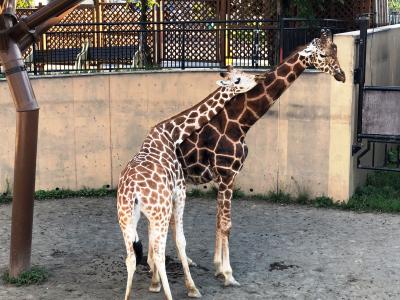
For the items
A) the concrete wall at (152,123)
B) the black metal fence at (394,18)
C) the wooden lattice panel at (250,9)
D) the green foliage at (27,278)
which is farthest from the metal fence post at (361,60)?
the black metal fence at (394,18)

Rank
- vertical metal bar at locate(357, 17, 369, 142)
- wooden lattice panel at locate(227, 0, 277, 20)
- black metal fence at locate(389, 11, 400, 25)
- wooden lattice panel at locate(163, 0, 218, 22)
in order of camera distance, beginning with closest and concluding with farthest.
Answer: vertical metal bar at locate(357, 17, 369, 142) → wooden lattice panel at locate(227, 0, 277, 20) → wooden lattice panel at locate(163, 0, 218, 22) → black metal fence at locate(389, 11, 400, 25)

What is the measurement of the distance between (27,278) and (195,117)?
257 centimetres

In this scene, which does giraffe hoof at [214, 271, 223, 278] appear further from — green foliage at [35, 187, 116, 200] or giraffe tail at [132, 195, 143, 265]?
green foliage at [35, 187, 116, 200]

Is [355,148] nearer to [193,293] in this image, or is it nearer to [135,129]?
[135,129]

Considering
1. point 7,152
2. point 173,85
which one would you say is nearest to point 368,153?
point 173,85

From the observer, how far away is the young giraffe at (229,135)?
23.1ft

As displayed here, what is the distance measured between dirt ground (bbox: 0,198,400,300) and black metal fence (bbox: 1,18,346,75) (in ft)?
7.99

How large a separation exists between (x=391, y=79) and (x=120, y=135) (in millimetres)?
5290

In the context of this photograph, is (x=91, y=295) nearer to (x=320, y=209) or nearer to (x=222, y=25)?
(x=320, y=209)

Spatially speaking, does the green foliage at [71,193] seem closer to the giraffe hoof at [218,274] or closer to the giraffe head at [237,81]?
the giraffe hoof at [218,274]

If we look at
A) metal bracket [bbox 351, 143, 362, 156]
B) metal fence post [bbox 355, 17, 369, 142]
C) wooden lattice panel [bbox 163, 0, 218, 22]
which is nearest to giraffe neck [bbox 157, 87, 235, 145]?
metal fence post [bbox 355, 17, 369, 142]

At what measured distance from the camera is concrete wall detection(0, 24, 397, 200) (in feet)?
32.4

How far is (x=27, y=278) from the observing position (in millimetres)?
7031

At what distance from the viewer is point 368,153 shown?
10961mm
